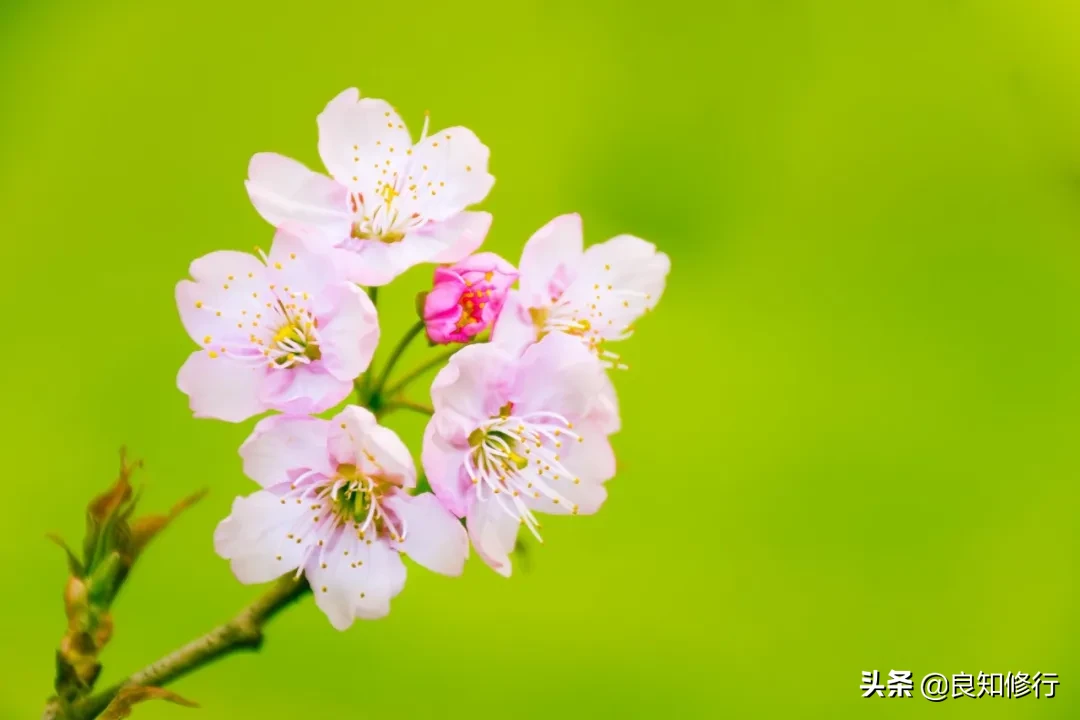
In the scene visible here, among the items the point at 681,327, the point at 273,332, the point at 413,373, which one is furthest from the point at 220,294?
the point at 681,327

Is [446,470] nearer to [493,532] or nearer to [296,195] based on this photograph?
[493,532]

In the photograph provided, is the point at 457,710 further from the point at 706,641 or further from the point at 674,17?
the point at 674,17

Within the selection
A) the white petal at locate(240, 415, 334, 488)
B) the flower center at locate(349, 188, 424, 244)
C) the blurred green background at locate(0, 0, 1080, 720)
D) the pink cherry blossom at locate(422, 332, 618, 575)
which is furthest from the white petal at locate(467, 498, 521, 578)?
the blurred green background at locate(0, 0, 1080, 720)

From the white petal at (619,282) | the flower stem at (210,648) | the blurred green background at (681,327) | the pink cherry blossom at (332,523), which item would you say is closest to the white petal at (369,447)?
the pink cherry blossom at (332,523)

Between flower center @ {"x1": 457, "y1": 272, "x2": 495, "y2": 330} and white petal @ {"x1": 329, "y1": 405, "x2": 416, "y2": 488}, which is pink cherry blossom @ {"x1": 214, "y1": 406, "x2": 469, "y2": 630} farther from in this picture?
flower center @ {"x1": 457, "y1": 272, "x2": 495, "y2": 330}

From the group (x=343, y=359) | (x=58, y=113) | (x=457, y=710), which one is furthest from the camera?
(x=58, y=113)

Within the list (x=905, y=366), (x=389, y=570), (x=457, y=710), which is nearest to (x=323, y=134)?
(x=389, y=570)

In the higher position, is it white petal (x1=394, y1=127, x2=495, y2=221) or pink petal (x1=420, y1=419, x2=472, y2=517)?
white petal (x1=394, y1=127, x2=495, y2=221)

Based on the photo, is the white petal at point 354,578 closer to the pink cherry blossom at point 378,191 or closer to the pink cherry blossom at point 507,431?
the pink cherry blossom at point 507,431
